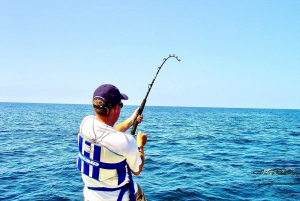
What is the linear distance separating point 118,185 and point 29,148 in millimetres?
19015

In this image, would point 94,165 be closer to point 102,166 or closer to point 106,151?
point 102,166

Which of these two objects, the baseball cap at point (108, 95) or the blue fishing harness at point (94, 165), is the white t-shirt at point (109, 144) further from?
the baseball cap at point (108, 95)

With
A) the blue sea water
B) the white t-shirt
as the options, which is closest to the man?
the white t-shirt

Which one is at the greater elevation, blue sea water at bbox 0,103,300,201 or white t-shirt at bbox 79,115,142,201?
white t-shirt at bbox 79,115,142,201

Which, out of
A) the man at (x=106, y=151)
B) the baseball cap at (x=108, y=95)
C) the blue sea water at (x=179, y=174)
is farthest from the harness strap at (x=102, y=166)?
the blue sea water at (x=179, y=174)

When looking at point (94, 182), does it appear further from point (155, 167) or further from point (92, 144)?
point (155, 167)

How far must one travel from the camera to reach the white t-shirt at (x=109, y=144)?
10.5ft

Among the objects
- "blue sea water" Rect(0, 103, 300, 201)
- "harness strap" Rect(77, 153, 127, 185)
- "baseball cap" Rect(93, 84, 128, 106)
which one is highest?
"baseball cap" Rect(93, 84, 128, 106)

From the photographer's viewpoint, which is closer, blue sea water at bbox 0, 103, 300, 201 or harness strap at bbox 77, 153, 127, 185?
harness strap at bbox 77, 153, 127, 185

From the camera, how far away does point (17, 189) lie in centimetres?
1146

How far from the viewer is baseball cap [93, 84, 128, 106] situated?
10.7ft

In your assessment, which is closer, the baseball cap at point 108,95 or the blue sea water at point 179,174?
the baseball cap at point 108,95

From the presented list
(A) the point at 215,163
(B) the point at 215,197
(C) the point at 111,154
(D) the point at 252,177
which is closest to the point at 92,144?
(C) the point at 111,154

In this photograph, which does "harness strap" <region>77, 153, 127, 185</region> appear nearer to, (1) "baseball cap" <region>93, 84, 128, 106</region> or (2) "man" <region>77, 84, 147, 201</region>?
(2) "man" <region>77, 84, 147, 201</region>
